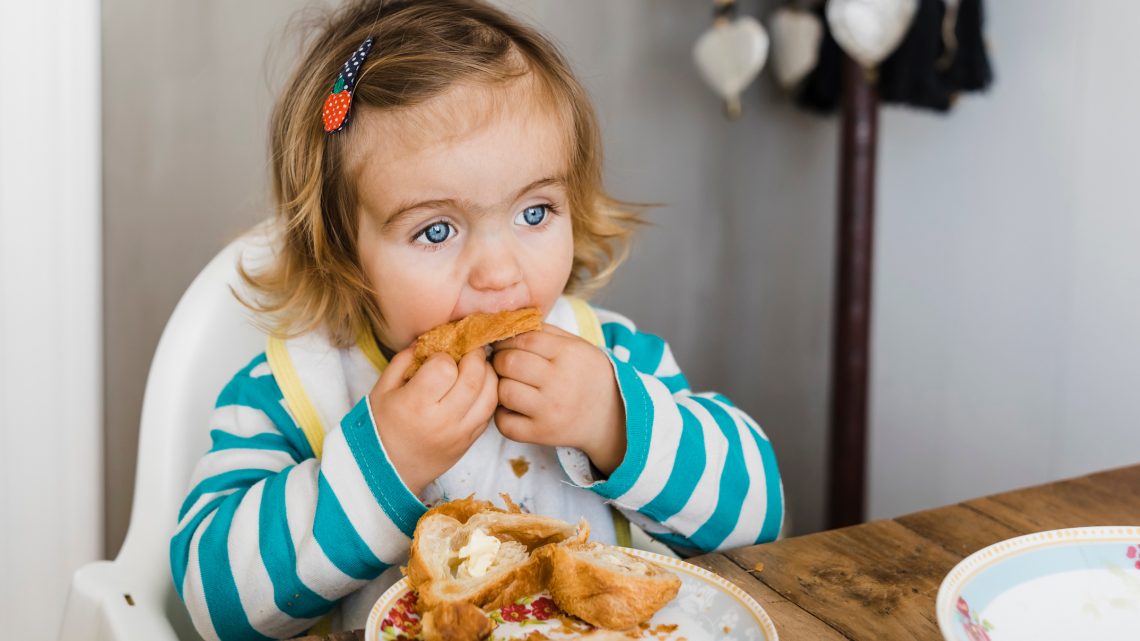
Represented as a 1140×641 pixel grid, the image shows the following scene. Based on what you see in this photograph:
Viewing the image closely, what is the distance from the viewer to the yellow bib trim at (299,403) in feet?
3.34

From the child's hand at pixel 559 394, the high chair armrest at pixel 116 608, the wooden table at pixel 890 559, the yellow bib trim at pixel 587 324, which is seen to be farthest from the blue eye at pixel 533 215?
the high chair armrest at pixel 116 608

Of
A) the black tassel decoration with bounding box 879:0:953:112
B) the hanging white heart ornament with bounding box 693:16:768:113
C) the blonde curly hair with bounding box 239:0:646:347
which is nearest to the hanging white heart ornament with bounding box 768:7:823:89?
the hanging white heart ornament with bounding box 693:16:768:113

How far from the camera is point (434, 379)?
85cm

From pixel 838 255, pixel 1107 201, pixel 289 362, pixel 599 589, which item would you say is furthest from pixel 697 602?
pixel 838 255

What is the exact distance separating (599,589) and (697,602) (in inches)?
2.6

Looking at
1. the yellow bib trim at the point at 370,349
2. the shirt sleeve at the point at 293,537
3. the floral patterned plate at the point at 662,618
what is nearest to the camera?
the floral patterned plate at the point at 662,618

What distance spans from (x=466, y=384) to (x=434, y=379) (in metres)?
0.03

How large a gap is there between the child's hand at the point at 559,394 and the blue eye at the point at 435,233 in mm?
104

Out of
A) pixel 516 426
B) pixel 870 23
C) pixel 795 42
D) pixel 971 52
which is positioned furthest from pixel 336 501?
pixel 795 42

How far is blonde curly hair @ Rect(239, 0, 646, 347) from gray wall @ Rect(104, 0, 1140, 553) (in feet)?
2.15

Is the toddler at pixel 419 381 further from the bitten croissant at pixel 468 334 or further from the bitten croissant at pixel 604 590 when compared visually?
the bitten croissant at pixel 604 590

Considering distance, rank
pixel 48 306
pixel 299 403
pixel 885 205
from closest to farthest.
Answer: pixel 299 403 → pixel 48 306 → pixel 885 205

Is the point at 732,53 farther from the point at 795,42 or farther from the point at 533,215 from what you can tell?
the point at 533,215

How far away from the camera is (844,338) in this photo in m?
1.87
